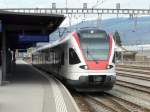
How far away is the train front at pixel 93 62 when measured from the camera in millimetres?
19906

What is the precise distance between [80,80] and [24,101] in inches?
179

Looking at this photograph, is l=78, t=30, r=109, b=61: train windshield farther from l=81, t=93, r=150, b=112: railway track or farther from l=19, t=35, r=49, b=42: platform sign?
l=19, t=35, r=49, b=42: platform sign

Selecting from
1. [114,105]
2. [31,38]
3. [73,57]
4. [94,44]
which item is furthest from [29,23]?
[114,105]

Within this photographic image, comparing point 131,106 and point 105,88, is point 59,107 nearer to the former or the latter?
point 131,106

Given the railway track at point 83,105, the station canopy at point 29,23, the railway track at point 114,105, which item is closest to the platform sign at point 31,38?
the station canopy at point 29,23

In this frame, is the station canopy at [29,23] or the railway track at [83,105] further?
the station canopy at [29,23]

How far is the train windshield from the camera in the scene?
2028cm

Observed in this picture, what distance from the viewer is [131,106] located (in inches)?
677

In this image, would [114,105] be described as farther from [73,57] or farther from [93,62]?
[73,57]

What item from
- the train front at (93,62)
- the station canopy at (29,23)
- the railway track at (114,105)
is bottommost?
the railway track at (114,105)

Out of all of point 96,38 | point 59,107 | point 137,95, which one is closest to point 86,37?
point 96,38

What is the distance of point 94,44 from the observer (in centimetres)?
2072

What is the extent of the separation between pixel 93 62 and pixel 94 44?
104 cm

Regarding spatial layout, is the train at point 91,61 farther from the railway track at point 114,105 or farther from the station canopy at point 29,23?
the station canopy at point 29,23
